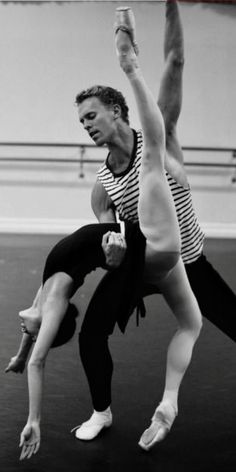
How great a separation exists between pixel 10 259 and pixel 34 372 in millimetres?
3982

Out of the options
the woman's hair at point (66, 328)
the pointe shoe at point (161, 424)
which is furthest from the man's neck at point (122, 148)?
the pointe shoe at point (161, 424)

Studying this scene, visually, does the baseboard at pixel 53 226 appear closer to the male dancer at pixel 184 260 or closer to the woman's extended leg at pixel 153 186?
the male dancer at pixel 184 260

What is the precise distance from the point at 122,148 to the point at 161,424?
949mm

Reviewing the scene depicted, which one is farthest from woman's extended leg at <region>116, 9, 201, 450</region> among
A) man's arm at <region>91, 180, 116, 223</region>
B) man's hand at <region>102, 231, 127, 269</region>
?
man's arm at <region>91, 180, 116, 223</region>

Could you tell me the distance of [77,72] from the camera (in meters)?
7.41

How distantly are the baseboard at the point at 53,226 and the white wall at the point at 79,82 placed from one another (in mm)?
16

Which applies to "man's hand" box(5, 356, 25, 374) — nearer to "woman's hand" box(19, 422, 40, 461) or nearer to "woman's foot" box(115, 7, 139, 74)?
"woman's hand" box(19, 422, 40, 461)

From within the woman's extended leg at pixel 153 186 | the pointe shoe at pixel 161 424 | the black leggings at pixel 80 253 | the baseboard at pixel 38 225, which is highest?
the woman's extended leg at pixel 153 186

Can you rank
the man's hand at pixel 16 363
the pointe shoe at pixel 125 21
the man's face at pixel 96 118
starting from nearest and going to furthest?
the pointe shoe at pixel 125 21, the man's hand at pixel 16 363, the man's face at pixel 96 118

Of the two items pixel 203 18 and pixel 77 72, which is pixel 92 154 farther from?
pixel 203 18

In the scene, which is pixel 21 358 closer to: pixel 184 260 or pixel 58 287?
pixel 58 287

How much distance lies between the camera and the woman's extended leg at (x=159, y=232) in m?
1.89

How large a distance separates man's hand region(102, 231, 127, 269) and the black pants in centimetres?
16

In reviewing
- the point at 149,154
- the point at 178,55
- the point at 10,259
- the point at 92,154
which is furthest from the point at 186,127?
the point at 149,154
